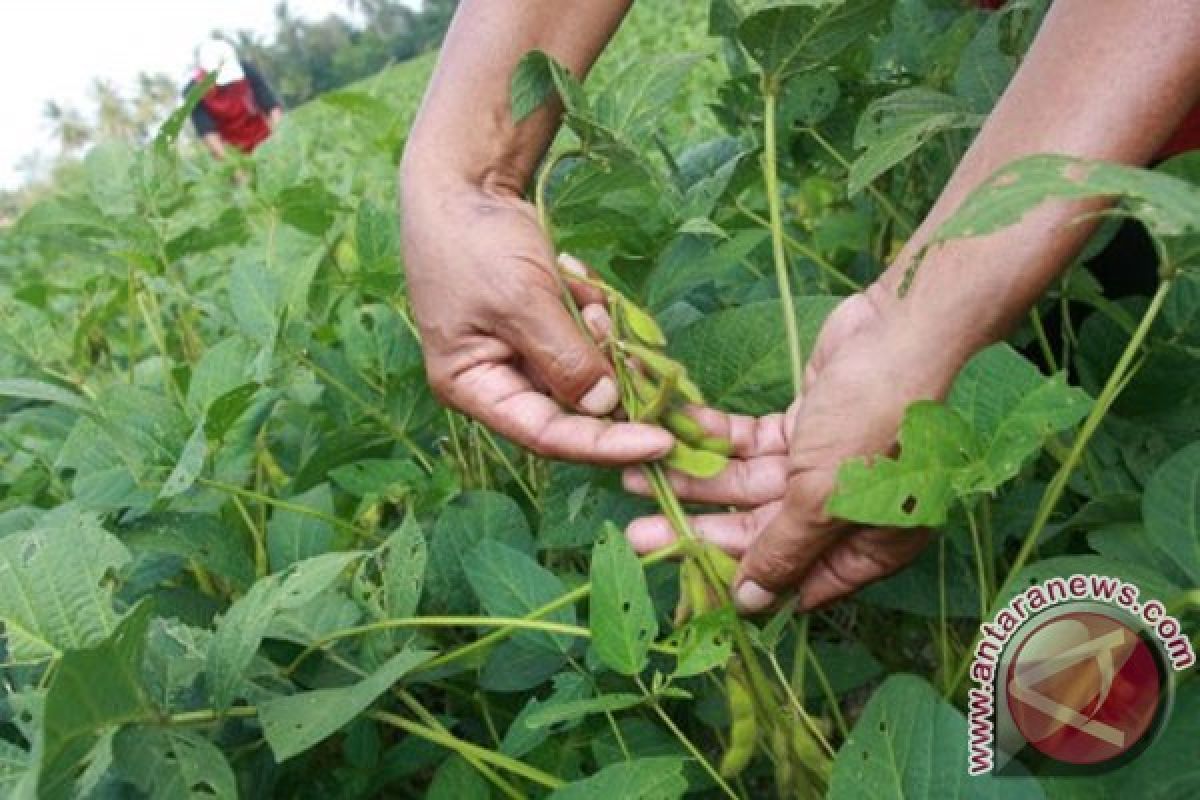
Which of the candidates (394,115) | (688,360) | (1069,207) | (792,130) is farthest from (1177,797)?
(394,115)

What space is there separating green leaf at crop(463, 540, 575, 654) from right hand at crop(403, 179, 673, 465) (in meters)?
0.10

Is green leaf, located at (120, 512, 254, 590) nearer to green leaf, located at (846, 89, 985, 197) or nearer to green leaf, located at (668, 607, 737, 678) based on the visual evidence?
green leaf, located at (668, 607, 737, 678)

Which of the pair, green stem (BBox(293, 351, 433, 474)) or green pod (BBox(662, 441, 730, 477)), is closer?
green pod (BBox(662, 441, 730, 477))

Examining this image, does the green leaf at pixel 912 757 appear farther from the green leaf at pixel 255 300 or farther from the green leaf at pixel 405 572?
the green leaf at pixel 255 300

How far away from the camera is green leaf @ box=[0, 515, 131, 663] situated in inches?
29.5

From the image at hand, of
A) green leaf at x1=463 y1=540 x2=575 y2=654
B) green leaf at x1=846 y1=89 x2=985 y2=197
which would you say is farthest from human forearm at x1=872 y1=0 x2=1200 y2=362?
green leaf at x1=463 y1=540 x2=575 y2=654

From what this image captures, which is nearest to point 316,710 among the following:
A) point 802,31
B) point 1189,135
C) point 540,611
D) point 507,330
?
point 540,611

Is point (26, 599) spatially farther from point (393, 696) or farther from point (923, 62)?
point (923, 62)

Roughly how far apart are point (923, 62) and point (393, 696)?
34.1 inches

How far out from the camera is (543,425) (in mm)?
975

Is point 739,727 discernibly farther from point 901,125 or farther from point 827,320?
point 901,125

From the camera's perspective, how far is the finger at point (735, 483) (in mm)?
929

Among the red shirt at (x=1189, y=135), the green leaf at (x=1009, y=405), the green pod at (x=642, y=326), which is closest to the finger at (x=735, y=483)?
the green pod at (x=642, y=326)

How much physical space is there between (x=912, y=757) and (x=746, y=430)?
1.19 ft
